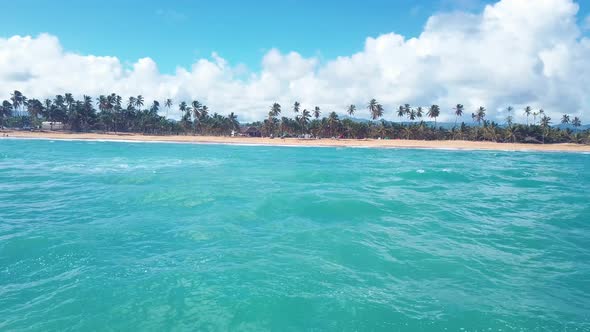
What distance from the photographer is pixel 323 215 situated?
705 inches

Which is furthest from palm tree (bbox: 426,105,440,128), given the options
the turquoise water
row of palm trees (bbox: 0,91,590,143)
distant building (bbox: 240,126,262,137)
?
the turquoise water

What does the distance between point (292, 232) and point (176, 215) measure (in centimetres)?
648

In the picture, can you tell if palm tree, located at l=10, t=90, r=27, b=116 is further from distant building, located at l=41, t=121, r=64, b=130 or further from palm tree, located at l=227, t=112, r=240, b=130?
palm tree, located at l=227, t=112, r=240, b=130

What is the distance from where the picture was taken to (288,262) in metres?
11.4

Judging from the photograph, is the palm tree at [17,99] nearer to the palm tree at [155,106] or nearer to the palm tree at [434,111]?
the palm tree at [155,106]

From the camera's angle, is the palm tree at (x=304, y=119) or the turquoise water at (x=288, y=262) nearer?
the turquoise water at (x=288, y=262)

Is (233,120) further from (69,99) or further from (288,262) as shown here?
(288,262)

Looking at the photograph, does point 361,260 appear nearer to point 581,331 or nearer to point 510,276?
point 510,276

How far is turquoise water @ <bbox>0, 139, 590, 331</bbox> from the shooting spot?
817 centimetres

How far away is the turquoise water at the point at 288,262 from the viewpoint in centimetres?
817

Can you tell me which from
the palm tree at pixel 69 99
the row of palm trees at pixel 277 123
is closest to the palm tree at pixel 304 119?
the row of palm trees at pixel 277 123

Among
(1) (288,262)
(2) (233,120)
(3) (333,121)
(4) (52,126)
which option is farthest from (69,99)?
(1) (288,262)

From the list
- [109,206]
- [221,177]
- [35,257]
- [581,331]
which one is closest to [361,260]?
[581,331]

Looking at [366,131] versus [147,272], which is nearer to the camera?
[147,272]
